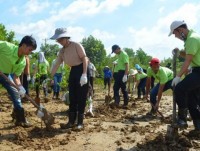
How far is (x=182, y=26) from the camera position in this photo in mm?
5113

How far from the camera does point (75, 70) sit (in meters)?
5.94

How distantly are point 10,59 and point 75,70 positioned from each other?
1186mm

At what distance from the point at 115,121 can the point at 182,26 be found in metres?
2.92

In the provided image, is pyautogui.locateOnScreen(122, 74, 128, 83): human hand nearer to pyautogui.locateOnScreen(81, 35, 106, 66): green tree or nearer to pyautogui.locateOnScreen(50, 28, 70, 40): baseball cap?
pyautogui.locateOnScreen(50, 28, 70, 40): baseball cap

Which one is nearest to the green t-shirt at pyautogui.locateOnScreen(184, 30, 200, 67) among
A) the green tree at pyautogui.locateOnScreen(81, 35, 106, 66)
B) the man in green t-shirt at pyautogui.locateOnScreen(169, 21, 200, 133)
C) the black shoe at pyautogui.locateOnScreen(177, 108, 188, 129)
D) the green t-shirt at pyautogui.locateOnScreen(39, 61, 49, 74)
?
the man in green t-shirt at pyautogui.locateOnScreen(169, 21, 200, 133)

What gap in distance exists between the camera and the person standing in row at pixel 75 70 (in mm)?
5684

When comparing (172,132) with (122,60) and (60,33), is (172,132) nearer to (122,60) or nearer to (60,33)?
(60,33)

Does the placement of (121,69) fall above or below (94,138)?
above

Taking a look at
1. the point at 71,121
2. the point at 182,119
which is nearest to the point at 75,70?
the point at 71,121

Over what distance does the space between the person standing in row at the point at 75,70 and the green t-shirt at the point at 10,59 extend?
2.32 feet

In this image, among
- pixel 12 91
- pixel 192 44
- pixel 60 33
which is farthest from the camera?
pixel 12 91

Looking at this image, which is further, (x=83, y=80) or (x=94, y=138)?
(x=83, y=80)

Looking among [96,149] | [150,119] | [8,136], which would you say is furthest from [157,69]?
[8,136]

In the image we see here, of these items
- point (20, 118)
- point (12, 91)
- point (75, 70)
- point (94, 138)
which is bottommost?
point (94, 138)
